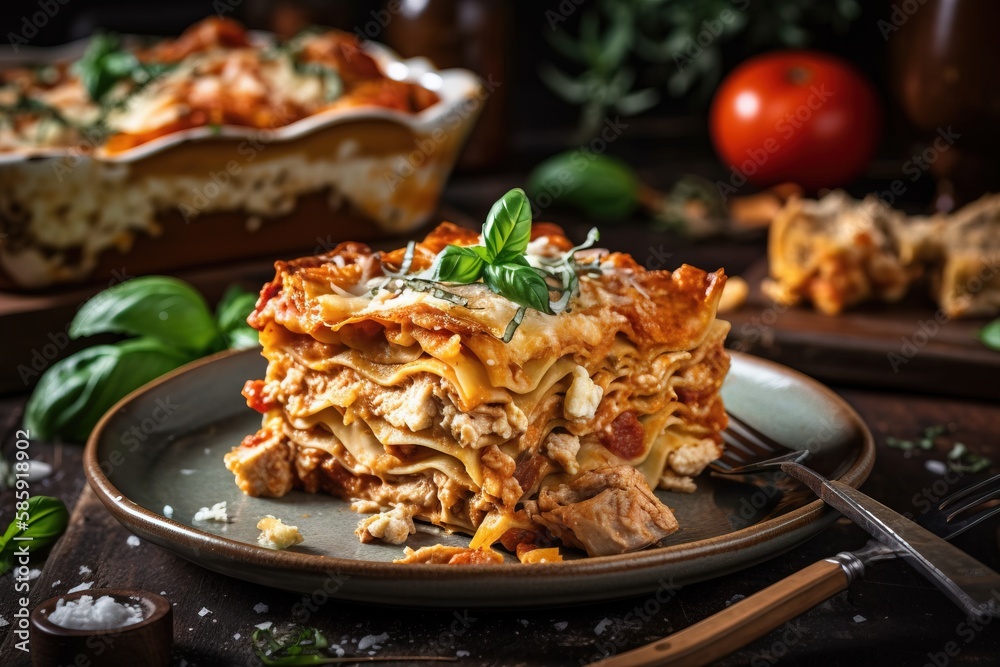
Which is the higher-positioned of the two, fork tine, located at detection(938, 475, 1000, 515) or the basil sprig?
the basil sprig

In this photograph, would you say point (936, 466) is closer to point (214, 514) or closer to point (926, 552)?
point (926, 552)

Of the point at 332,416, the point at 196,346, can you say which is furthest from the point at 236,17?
the point at 332,416

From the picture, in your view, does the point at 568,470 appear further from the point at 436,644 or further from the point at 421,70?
the point at 421,70

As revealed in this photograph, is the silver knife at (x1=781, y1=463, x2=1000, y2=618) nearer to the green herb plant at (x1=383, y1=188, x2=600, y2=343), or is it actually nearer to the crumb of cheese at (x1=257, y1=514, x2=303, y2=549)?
the green herb plant at (x1=383, y1=188, x2=600, y2=343)

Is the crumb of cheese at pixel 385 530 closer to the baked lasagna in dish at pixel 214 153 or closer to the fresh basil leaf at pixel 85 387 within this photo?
the fresh basil leaf at pixel 85 387

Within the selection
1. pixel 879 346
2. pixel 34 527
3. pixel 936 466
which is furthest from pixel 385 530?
pixel 879 346

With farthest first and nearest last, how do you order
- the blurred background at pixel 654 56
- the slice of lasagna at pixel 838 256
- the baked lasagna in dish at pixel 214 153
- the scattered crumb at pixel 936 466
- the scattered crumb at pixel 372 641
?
the blurred background at pixel 654 56 < the slice of lasagna at pixel 838 256 < the baked lasagna in dish at pixel 214 153 < the scattered crumb at pixel 936 466 < the scattered crumb at pixel 372 641

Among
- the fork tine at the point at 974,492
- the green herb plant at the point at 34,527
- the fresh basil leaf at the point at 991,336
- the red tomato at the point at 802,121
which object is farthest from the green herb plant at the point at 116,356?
the red tomato at the point at 802,121

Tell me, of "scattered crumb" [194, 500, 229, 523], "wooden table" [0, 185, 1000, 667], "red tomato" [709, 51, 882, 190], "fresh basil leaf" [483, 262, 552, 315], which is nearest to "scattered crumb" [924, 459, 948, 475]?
"wooden table" [0, 185, 1000, 667]
